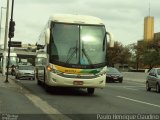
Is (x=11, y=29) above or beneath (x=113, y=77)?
above

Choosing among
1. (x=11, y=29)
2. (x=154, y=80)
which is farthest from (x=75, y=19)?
(x=11, y=29)

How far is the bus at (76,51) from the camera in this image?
22.8 m

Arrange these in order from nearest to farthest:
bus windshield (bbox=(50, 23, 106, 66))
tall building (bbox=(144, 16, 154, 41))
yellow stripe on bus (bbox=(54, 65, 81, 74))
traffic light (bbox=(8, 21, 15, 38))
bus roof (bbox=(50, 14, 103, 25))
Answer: yellow stripe on bus (bbox=(54, 65, 81, 74)) < bus windshield (bbox=(50, 23, 106, 66)) < bus roof (bbox=(50, 14, 103, 25)) < traffic light (bbox=(8, 21, 15, 38)) < tall building (bbox=(144, 16, 154, 41))

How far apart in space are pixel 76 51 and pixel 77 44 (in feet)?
1.14

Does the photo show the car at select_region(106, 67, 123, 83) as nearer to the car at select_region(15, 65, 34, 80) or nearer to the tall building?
the car at select_region(15, 65, 34, 80)

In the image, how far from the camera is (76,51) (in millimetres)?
23125

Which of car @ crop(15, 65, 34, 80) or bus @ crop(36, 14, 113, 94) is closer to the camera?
bus @ crop(36, 14, 113, 94)

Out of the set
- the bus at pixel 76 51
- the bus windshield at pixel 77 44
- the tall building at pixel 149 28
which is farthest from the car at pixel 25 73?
the tall building at pixel 149 28

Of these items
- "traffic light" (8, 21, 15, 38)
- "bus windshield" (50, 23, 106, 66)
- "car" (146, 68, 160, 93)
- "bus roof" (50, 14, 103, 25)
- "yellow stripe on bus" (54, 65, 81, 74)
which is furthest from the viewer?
"traffic light" (8, 21, 15, 38)

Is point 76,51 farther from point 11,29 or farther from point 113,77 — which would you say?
point 113,77

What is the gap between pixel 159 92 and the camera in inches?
1184

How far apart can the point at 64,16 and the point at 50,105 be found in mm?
6747

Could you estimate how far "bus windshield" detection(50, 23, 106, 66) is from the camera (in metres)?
23.0

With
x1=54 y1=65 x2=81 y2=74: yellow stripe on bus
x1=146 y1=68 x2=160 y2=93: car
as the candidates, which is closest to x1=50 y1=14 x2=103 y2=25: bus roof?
x1=54 y1=65 x2=81 y2=74: yellow stripe on bus
